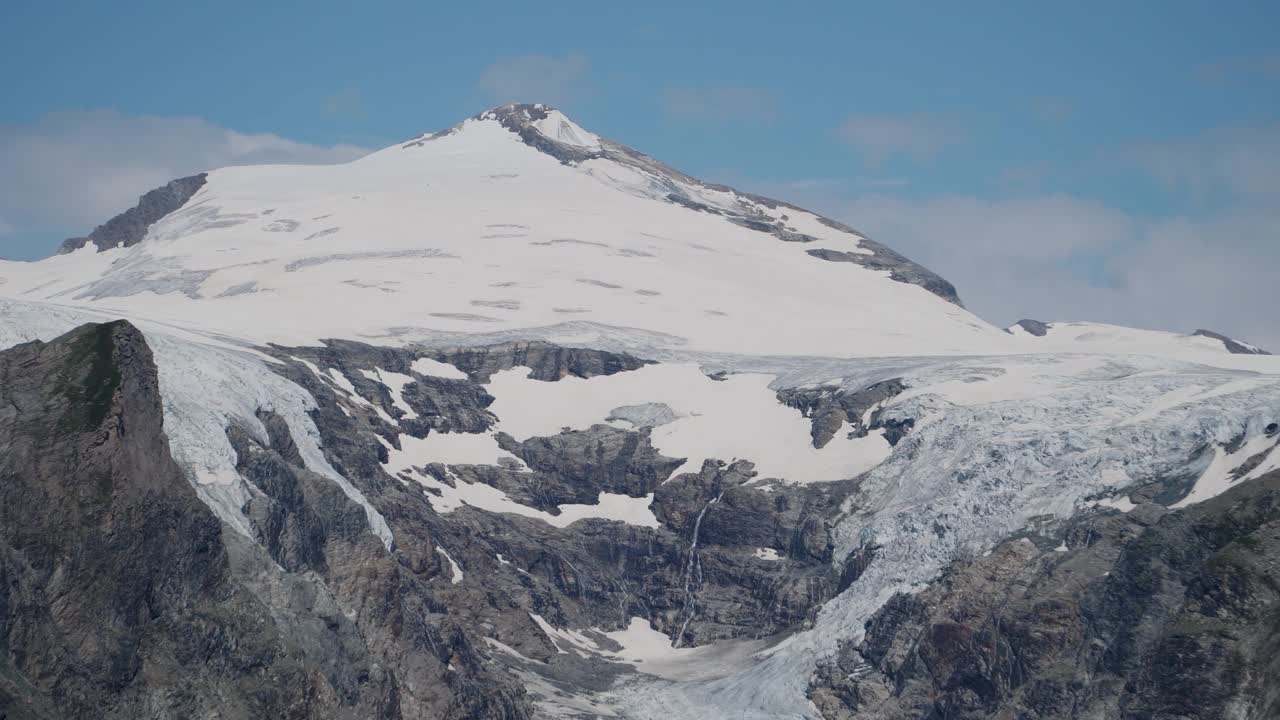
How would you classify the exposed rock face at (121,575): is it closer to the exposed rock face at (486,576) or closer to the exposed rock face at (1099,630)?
the exposed rock face at (486,576)

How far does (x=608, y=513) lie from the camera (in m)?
156

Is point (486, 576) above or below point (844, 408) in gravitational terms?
below

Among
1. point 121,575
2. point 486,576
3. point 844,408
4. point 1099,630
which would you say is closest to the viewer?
point 121,575

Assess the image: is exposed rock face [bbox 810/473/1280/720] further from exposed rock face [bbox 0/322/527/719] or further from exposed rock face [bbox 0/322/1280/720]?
exposed rock face [bbox 0/322/527/719]


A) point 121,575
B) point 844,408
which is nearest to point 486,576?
point 844,408

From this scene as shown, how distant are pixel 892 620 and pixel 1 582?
73.0m

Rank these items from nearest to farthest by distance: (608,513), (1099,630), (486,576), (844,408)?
(1099,630), (486,576), (608,513), (844,408)

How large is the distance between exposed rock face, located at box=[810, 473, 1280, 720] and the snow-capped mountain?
0.27m

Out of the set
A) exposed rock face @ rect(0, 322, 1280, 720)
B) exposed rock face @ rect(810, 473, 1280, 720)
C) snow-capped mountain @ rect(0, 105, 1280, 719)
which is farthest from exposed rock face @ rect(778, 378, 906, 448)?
exposed rock face @ rect(810, 473, 1280, 720)

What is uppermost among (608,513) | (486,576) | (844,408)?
(844,408)

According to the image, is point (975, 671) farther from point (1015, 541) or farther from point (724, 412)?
point (724, 412)

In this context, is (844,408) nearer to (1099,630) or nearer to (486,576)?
(486,576)

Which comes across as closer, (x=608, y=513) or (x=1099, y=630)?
Result: (x=1099, y=630)

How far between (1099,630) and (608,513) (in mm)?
62273
